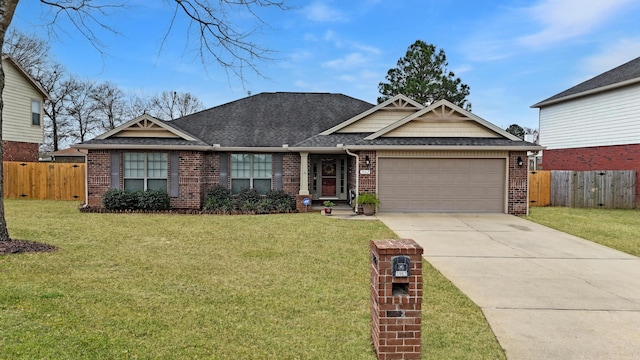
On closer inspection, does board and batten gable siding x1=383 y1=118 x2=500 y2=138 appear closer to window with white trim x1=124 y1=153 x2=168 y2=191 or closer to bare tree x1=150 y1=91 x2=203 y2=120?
window with white trim x1=124 y1=153 x2=168 y2=191

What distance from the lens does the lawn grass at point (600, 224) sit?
379 inches

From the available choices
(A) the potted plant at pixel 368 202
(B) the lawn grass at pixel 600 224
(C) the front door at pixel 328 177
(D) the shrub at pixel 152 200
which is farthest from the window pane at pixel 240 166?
(B) the lawn grass at pixel 600 224

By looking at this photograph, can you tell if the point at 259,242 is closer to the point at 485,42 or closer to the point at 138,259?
the point at 138,259

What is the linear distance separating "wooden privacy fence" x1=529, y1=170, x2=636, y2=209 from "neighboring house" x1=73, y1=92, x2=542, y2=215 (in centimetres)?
503

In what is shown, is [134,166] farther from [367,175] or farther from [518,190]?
[518,190]

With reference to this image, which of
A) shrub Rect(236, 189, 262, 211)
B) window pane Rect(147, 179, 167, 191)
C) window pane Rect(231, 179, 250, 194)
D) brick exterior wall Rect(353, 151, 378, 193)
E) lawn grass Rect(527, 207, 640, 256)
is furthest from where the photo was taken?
window pane Rect(231, 179, 250, 194)

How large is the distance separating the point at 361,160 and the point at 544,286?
27.9 ft

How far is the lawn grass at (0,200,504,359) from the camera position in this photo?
3.66 m

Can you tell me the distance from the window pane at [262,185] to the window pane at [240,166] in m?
0.45

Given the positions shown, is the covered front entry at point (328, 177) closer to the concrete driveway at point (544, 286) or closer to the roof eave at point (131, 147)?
the roof eave at point (131, 147)

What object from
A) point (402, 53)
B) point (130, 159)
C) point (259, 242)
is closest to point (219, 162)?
point (130, 159)

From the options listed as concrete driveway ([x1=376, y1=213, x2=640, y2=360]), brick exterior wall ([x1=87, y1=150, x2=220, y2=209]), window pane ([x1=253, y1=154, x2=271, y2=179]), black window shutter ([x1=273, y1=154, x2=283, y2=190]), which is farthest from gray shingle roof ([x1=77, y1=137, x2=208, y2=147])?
concrete driveway ([x1=376, y1=213, x2=640, y2=360])

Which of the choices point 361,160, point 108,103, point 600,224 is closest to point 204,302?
point 361,160

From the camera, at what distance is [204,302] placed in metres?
4.87
